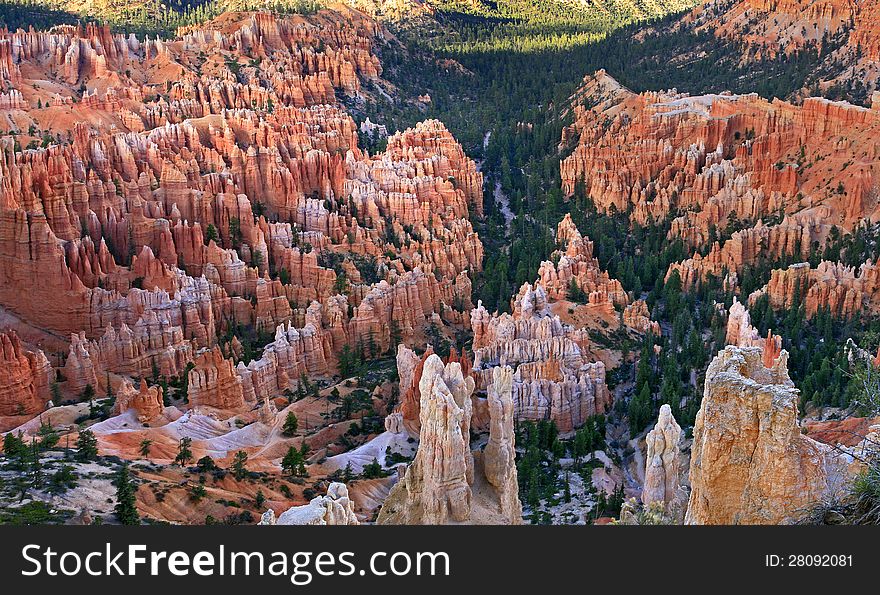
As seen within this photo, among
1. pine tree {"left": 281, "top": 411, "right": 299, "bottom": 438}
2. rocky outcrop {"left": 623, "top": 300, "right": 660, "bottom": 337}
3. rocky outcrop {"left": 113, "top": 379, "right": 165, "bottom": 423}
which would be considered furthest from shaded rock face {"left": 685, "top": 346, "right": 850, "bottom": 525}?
rocky outcrop {"left": 623, "top": 300, "right": 660, "bottom": 337}

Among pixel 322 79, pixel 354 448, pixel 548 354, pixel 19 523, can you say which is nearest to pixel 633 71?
pixel 322 79

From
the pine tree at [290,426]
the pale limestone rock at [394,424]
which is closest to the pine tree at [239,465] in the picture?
the pine tree at [290,426]

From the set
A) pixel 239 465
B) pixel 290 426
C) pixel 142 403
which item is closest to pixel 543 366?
pixel 290 426

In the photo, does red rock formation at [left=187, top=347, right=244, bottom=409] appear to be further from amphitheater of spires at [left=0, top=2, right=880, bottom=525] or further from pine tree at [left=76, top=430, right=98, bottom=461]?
pine tree at [left=76, top=430, right=98, bottom=461]

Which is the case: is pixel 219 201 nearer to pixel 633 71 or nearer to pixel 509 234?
pixel 509 234

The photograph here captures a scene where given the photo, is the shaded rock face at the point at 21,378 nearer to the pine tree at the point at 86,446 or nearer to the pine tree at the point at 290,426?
the pine tree at the point at 86,446

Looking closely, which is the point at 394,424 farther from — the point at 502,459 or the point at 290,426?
the point at 502,459
